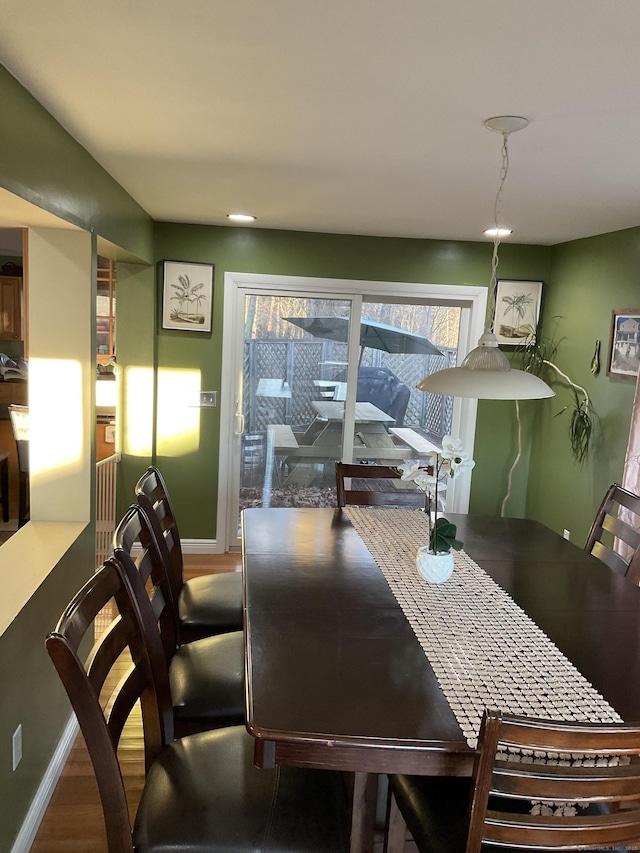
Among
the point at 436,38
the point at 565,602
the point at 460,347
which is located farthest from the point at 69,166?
the point at 460,347

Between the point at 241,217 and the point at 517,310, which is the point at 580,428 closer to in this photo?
the point at 517,310

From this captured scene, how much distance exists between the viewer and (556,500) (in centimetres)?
434

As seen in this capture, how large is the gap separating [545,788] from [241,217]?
11.3 feet

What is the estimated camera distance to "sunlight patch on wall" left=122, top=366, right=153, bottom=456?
4363 millimetres

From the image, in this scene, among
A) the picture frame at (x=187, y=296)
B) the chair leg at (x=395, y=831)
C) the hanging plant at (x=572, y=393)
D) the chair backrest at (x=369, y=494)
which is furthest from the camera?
the picture frame at (x=187, y=296)

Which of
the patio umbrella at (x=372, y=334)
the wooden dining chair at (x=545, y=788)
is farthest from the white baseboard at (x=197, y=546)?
the wooden dining chair at (x=545, y=788)

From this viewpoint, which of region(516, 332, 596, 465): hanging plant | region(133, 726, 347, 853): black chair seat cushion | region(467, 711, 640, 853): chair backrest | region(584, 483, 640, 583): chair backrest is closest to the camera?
region(467, 711, 640, 853): chair backrest

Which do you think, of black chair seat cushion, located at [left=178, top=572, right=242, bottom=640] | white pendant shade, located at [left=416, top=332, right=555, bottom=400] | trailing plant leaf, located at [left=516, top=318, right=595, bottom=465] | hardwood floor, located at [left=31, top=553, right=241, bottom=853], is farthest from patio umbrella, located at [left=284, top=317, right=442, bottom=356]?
A: hardwood floor, located at [left=31, top=553, right=241, bottom=853]

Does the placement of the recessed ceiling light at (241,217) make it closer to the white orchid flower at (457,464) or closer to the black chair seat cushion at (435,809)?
the white orchid flower at (457,464)

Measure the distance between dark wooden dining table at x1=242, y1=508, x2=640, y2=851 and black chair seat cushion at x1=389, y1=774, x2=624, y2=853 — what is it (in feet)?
0.35

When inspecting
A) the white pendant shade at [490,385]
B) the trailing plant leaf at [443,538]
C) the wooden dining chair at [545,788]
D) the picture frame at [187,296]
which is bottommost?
the wooden dining chair at [545,788]

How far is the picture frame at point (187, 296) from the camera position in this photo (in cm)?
432

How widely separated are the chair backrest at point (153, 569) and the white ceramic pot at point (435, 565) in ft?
2.80

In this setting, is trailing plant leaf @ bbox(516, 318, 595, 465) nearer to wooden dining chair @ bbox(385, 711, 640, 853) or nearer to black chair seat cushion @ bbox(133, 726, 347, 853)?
wooden dining chair @ bbox(385, 711, 640, 853)
